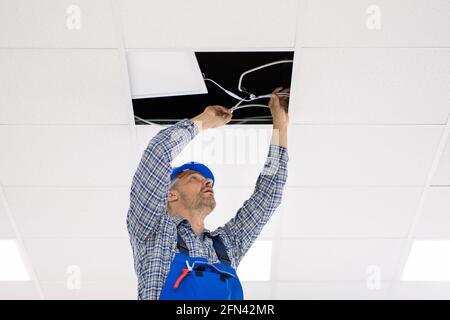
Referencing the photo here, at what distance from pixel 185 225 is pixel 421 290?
6.69 ft

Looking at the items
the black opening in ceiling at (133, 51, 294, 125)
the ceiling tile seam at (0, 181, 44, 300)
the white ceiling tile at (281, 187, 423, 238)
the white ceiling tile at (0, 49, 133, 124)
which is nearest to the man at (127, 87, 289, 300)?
the black opening in ceiling at (133, 51, 294, 125)

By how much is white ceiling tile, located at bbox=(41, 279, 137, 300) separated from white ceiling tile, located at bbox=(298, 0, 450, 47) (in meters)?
1.96

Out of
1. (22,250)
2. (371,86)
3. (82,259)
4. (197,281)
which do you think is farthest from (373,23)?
(22,250)

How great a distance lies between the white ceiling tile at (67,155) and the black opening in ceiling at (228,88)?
7.3 inches

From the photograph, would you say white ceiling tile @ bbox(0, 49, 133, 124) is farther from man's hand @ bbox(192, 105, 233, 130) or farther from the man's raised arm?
the man's raised arm

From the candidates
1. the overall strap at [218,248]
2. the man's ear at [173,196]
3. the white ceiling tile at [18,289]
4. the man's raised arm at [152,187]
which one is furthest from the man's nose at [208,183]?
the white ceiling tile at [18,289]

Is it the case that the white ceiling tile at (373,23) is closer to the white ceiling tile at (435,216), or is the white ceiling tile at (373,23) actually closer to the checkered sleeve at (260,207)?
the checkered sleeve at (260,207)

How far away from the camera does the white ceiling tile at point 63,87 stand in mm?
2016

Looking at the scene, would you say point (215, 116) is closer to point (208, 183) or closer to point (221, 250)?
point (208, 183)

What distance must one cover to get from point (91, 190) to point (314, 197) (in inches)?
45.5

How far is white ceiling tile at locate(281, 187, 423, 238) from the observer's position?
2.57 metres

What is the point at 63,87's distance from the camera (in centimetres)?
210

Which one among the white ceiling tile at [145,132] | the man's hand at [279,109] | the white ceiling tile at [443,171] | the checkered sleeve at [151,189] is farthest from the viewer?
the white ceiling tile at [443,171]
